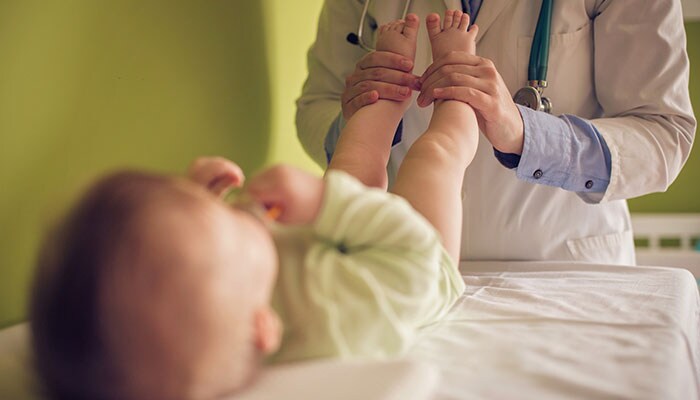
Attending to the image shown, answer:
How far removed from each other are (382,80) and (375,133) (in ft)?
0.38

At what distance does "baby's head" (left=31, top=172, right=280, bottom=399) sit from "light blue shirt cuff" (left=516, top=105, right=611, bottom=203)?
58 centimetres

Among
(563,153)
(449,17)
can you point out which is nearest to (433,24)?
(449,17)

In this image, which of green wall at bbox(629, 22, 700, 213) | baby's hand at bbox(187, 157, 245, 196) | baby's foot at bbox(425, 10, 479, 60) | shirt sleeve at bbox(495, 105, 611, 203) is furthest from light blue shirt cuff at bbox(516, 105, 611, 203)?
green wall at bbox(629, 22, 700, 213)

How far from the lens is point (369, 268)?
648 mm

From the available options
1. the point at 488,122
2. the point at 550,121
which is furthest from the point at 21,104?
the point at 550,121

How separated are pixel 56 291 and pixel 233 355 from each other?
0.43 ft

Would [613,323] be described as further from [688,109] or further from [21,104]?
[21,104]

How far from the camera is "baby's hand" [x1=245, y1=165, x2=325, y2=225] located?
2.01ft

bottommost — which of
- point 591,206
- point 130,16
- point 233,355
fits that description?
point 591,206

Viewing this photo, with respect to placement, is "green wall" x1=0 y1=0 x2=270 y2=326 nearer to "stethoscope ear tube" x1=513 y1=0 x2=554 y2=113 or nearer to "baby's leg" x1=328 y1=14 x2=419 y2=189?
"baby's leg" x1=328 y1=14 x2=419 y2=189

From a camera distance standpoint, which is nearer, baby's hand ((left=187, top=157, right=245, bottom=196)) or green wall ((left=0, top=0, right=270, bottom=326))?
baby's hand ((left=187, top=157, right=245, bottom=196))

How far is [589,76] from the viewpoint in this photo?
1.14m

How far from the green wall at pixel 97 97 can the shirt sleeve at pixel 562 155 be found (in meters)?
0.51

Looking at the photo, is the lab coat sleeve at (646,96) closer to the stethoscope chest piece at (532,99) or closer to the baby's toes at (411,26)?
the stethoscope chest piece at (532,99)
